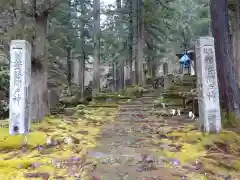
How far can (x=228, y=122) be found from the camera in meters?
6.21

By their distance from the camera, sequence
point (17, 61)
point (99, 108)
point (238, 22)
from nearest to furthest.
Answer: point (17, 61) → point (99, 108) → point (238, 22)

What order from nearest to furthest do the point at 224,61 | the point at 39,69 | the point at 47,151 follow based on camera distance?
1. the point at 47,151
2. the point at 224,61
3. the point at 39,69

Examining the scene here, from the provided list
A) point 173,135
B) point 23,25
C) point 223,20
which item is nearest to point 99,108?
point 23,25

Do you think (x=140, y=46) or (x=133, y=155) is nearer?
(x=133, y=155)

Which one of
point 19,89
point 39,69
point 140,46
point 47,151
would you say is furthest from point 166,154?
point 140,46

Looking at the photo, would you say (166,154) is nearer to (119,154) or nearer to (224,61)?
(119,154)

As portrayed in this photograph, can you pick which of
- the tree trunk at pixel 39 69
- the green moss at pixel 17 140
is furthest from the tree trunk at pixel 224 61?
the tree trunk at pixel 39 69

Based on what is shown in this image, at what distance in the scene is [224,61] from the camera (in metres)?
6.20

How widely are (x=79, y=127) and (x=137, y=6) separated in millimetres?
11657

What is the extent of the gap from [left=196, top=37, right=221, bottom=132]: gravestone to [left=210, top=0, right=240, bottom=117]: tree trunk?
0.74 metres

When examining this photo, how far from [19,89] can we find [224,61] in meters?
5.09

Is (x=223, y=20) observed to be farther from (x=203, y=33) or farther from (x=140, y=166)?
(x=203, y=33)

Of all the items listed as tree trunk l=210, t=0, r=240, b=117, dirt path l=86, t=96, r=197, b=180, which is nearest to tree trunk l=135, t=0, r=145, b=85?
dirt path l=86, t=96, r=197, b=180

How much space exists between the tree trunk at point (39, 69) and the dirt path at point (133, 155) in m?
2.19
